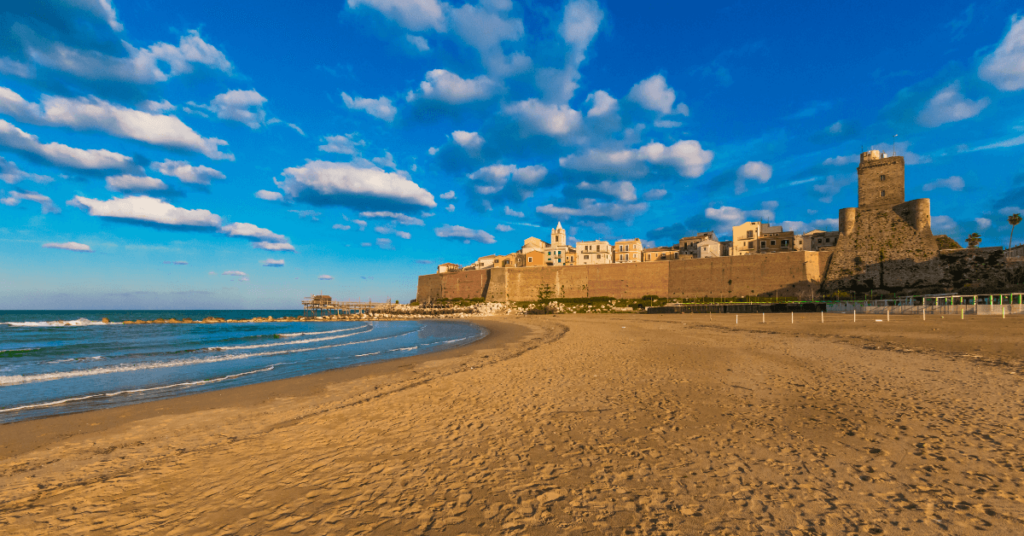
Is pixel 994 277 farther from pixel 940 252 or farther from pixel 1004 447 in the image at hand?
pixel 1004 447

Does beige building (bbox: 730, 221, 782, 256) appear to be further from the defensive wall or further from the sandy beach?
the sandy beach

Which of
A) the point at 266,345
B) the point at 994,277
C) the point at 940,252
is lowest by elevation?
the point at 266,345

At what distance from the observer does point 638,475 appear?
175 inches

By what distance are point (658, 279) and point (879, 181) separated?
98.7ft

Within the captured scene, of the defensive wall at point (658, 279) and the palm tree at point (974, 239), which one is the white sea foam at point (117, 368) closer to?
the defensive wall at point (658, 279)

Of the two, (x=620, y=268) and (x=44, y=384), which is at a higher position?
(x=620, y=268)

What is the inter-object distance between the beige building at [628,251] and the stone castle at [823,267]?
1014 centimetres

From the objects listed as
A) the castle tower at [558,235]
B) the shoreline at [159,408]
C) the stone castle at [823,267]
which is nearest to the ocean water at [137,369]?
the shoreline at [159,408]

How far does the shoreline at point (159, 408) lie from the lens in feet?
22.0

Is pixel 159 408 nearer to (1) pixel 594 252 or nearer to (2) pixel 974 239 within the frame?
(1) pixel 594 252

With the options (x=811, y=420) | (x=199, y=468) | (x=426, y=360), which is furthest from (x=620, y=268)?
(x=199, y=468)

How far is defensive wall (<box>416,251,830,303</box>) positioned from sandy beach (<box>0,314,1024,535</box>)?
152ft

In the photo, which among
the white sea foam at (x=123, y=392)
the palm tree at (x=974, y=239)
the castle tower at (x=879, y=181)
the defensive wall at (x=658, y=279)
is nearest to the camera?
the white sea foam at (x=123, y=392)

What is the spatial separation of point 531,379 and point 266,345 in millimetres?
19206
